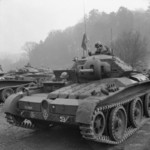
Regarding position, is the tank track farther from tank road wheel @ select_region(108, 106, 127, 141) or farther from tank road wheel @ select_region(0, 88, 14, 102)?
tank road wheel @ select_region(0, 88, 14, 102)

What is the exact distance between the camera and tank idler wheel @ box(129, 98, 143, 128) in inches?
323

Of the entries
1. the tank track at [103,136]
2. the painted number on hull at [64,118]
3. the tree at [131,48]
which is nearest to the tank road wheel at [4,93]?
the tank track at [103,136]

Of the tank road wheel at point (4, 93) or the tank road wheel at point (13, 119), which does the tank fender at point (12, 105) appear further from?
the tank road wheel at point (4, 93)

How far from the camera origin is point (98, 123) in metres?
6.54

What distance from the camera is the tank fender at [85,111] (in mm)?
6060

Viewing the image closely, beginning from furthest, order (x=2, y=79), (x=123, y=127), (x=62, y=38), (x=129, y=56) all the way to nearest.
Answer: (x=62, y=38)
(x=129, y=56)
(x=2, y=79)
(x=123, y=127)

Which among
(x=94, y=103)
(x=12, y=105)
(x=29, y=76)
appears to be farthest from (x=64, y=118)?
(x=29, y=76)

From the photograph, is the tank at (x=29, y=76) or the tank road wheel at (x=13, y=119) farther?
the tank at (x=29, y=76)

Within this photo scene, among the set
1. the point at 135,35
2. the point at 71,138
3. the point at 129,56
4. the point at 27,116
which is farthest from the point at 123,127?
the point at 135,35

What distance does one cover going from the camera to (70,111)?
262 inches

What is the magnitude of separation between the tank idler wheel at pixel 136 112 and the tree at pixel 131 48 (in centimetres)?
2479

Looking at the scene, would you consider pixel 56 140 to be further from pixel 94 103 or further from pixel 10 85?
pixel 10 85

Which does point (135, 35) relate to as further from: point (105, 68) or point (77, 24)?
point (105, 68)

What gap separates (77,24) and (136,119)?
48.4m
